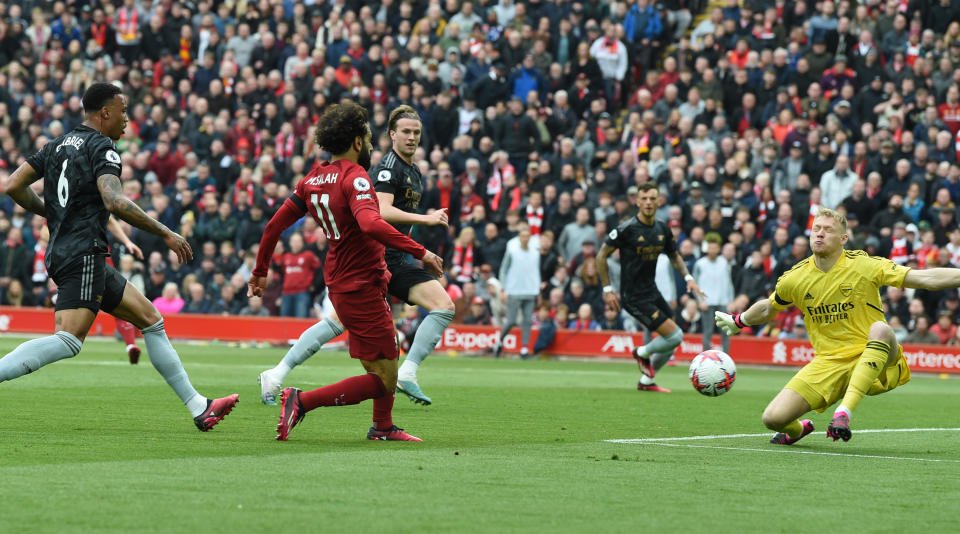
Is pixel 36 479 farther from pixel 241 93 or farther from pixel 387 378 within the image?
pixel 241 93

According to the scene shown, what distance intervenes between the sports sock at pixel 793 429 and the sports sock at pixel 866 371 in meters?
0.42

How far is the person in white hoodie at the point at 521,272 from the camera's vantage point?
80.6 ft

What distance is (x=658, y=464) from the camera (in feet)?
27.3

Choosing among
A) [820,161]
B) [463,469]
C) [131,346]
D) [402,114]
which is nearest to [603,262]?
[402,114]

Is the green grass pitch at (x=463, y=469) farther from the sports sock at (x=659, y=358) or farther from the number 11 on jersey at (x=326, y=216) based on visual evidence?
the sports sock at (x=659, y=358)

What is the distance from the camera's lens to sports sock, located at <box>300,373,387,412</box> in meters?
8.98

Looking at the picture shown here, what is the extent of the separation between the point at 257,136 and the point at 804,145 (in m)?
12.4

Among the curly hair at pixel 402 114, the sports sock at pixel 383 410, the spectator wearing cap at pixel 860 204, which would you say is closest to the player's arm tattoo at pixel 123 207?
the sports sock at pixel 383 410

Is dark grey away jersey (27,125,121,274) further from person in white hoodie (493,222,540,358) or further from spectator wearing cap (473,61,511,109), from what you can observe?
spectator wearing cap (473,61,511,109)

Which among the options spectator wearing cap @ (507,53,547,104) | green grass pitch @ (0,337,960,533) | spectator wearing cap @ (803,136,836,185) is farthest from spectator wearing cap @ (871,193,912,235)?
green grass pitch @ (0,337,960,533)

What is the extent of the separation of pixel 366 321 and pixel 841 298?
348 cm

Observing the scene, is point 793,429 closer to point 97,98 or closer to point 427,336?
point 427,336

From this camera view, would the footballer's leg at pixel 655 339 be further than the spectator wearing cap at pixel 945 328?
No

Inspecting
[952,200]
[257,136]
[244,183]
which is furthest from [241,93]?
[952,200]
